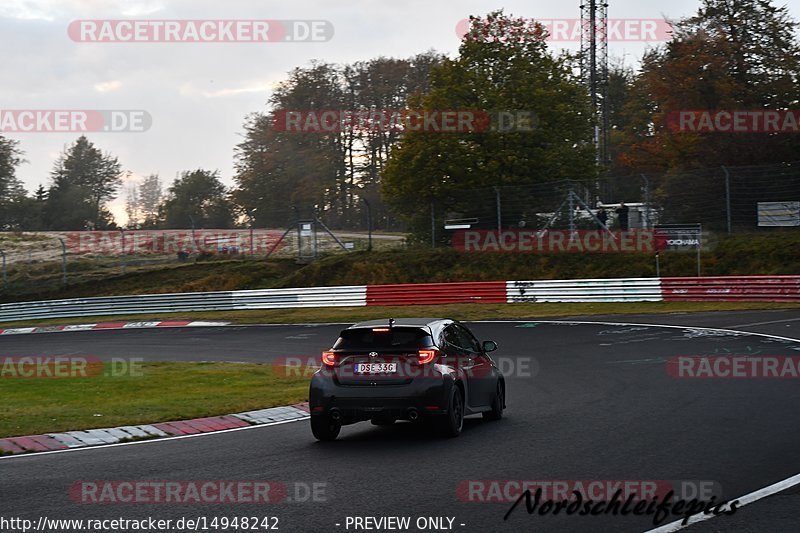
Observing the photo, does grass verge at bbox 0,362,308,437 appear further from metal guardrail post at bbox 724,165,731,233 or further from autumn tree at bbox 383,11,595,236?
autumn tree at bbox 383,11,595,236

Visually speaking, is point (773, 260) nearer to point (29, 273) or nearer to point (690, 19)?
point (690, 19)

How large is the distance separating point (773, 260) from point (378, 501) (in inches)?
1287

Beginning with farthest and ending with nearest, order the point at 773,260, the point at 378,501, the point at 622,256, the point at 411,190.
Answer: the point at 411,190 → the point at 622,256 → the point at 773,260 → the point at 378,501

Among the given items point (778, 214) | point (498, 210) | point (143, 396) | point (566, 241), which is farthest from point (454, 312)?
point (143, 396)

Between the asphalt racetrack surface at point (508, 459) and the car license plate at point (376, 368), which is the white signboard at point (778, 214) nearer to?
the asphalt racetrack surface at point (508, 459)

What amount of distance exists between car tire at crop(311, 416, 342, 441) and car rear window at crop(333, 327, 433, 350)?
807 millimetres

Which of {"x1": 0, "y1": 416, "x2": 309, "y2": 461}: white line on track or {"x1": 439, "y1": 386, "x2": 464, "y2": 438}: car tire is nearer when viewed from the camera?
{"x1": 0, "y1": 416, "x2": 309, "y2": 461}: white line on track

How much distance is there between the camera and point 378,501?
7625 mm

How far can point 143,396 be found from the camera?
16.1 meters

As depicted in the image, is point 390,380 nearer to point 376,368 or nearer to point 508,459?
point 376,368

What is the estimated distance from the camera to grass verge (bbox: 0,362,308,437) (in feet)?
42.5

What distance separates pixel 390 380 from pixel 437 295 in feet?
90.3

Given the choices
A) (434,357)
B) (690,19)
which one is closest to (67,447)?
(434,357)

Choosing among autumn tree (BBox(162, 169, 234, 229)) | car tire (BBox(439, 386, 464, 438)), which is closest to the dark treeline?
autumn tree (BBox(162, 169, 234, 229))
